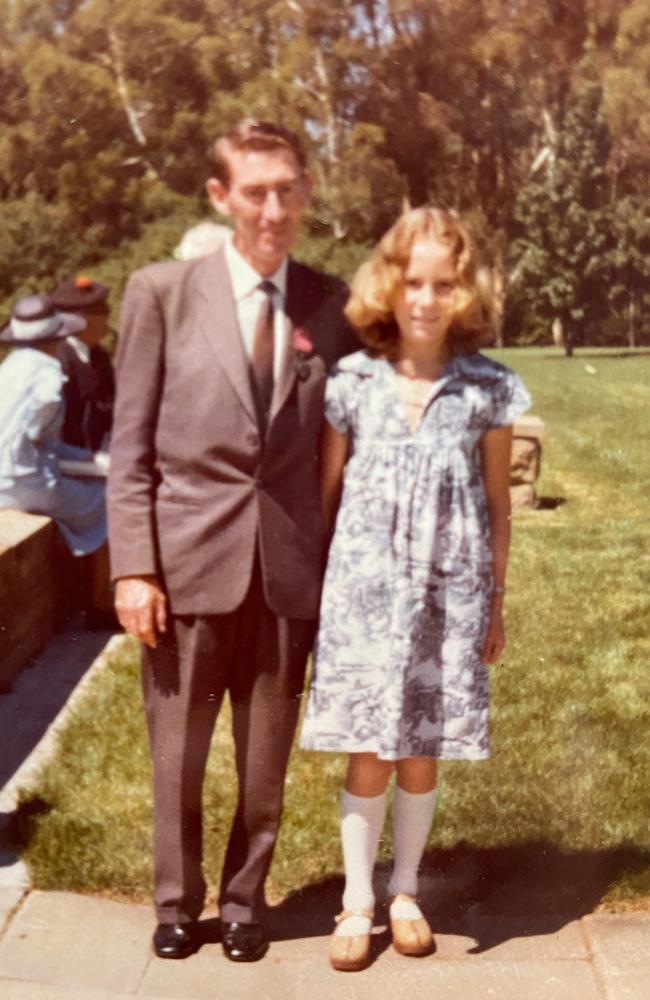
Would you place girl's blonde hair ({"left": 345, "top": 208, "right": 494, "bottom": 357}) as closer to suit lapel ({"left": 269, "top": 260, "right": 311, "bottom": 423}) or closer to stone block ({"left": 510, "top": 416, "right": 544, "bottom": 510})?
suit lapel ({"left": 269, "top": 260, "right": 311, "bottom": 423})

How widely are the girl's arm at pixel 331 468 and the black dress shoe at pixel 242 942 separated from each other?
0.95 meters

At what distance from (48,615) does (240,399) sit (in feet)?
11.7

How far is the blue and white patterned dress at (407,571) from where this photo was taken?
288 cm

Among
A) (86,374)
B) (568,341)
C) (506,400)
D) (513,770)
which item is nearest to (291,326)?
(506,400)

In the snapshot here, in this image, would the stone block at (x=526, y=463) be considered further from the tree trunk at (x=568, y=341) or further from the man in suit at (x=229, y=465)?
the man in suit at (x=229, y=465)

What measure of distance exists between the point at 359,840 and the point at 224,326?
1246mm

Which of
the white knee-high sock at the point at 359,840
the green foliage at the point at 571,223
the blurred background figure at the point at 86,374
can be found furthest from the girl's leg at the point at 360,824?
the green foliage at the point at 571,223

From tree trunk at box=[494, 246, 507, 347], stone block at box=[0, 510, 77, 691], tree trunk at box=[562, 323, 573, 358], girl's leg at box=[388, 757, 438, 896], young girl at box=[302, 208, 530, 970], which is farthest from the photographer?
tree trunk at box=[562, 323, 573, 358]

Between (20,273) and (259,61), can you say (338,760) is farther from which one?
(20,273)

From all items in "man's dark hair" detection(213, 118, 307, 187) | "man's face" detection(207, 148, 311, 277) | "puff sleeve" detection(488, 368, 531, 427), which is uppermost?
"man's dark hair" detection(213, 118, 307, 187)

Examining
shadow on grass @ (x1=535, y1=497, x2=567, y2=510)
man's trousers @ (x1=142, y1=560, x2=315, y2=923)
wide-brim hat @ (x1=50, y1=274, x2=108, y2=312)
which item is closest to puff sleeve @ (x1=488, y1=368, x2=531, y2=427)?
man's trousers @ (x1=142, y1=560, x2=315, y2=923)

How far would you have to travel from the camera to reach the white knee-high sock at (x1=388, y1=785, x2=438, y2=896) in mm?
3107

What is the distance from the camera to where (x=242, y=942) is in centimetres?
305

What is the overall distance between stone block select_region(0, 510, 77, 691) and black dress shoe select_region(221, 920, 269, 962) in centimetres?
239
